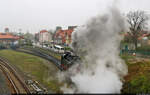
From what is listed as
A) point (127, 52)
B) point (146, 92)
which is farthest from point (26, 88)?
point (127, 52)

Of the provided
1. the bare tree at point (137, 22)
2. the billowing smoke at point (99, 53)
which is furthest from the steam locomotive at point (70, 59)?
the bare tree at point (137, 22)

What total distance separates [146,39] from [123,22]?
88.4ft

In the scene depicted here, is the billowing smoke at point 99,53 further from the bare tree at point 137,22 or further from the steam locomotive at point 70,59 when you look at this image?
the bare tree at point 137,22

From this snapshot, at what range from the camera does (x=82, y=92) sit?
1075 cm

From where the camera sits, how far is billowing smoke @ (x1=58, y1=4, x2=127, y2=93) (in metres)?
11.1

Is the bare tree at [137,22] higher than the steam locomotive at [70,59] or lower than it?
higher

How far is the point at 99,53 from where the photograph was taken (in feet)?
39.7

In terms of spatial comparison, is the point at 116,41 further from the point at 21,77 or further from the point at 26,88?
the point at 21,77

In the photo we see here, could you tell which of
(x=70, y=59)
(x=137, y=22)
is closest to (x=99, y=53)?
(x=70, y=59)

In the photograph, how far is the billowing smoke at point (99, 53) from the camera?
36.4 feet

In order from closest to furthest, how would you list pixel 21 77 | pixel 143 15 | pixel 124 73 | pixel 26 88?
pixel 26 88, pixel 124 73, pixel 21 77, pixel 143 15

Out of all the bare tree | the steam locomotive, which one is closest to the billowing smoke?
the steam locomotive

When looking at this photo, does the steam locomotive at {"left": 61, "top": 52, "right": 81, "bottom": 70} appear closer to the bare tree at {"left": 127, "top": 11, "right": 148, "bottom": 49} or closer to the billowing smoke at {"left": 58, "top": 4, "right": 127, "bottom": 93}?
the billowing smoke at {"left": 58, "top": 4, "right": 127, "bottom": 93}

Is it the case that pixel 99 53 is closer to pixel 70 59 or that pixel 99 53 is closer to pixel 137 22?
pixel 70 59
